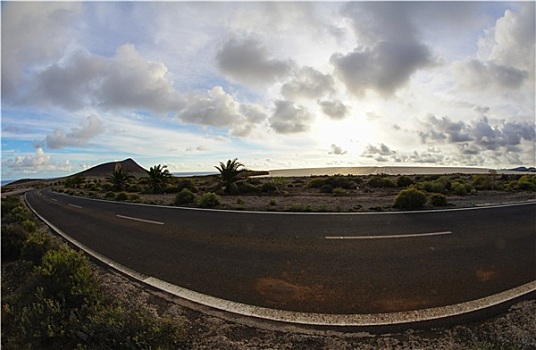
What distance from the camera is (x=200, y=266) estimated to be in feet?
19.6

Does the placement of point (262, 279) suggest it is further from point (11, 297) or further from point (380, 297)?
point (11, 297)

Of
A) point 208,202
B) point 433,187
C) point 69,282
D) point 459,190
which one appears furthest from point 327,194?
point 69,282

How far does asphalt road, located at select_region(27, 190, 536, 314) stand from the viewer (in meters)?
4.48

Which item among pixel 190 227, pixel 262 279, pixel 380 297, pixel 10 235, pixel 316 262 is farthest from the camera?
pixel 190 227

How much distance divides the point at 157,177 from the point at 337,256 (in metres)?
29.5

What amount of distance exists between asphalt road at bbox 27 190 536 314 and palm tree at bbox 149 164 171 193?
21.1 m

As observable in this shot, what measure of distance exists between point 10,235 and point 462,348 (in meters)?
11.7

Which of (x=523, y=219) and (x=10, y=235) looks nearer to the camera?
(x=10, y=235)

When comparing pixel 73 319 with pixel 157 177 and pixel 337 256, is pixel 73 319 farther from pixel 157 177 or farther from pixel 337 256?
pixel 157 177

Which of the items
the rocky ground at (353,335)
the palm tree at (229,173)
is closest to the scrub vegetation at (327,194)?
the palm tree at (229,173)

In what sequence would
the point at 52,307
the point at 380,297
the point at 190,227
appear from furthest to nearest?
the point at 190,227 < the point at 380,297 < the point at 52,307

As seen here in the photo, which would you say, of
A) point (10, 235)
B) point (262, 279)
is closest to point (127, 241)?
point (10, 235)

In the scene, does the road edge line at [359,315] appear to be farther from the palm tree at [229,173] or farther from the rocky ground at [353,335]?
the palm tree at [229,173]

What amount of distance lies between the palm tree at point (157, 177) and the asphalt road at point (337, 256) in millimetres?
21141
